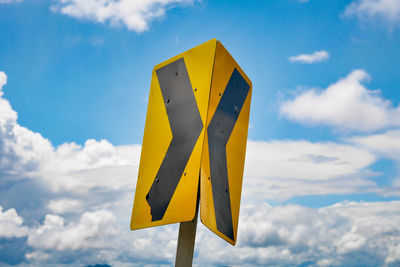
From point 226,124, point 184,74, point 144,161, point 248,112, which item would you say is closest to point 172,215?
point 144,161

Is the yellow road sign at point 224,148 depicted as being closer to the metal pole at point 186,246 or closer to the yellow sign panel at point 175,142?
the yellow sign panel at point 175,142

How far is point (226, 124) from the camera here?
2396mm

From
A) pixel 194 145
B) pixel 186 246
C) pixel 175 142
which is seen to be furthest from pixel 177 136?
pixel 186 246

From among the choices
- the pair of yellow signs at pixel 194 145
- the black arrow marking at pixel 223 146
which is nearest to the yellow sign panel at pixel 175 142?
the pair of yellow signs at pixel 194 145

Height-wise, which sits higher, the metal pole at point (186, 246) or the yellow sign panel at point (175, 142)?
the yellow sign panel at point (175, 142)

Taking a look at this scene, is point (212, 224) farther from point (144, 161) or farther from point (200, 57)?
point (200, 57)

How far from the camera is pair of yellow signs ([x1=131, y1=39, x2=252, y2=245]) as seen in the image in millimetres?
2027

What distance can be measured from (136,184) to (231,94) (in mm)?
972

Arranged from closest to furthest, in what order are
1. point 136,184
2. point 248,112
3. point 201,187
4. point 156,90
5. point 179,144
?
1. point 201,187
2. point 179,144
3. point 136,184
4. point 156,90
5. point 248,112

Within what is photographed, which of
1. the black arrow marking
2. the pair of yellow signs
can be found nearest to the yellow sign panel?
the pair of yellow signs

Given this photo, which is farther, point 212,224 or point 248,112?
point 248,112

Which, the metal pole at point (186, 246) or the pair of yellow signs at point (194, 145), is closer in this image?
the pair of yellow signs at point (194, 145)

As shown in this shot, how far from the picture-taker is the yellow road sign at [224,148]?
205 centimetres

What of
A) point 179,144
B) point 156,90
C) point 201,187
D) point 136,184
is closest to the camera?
point 201,187
